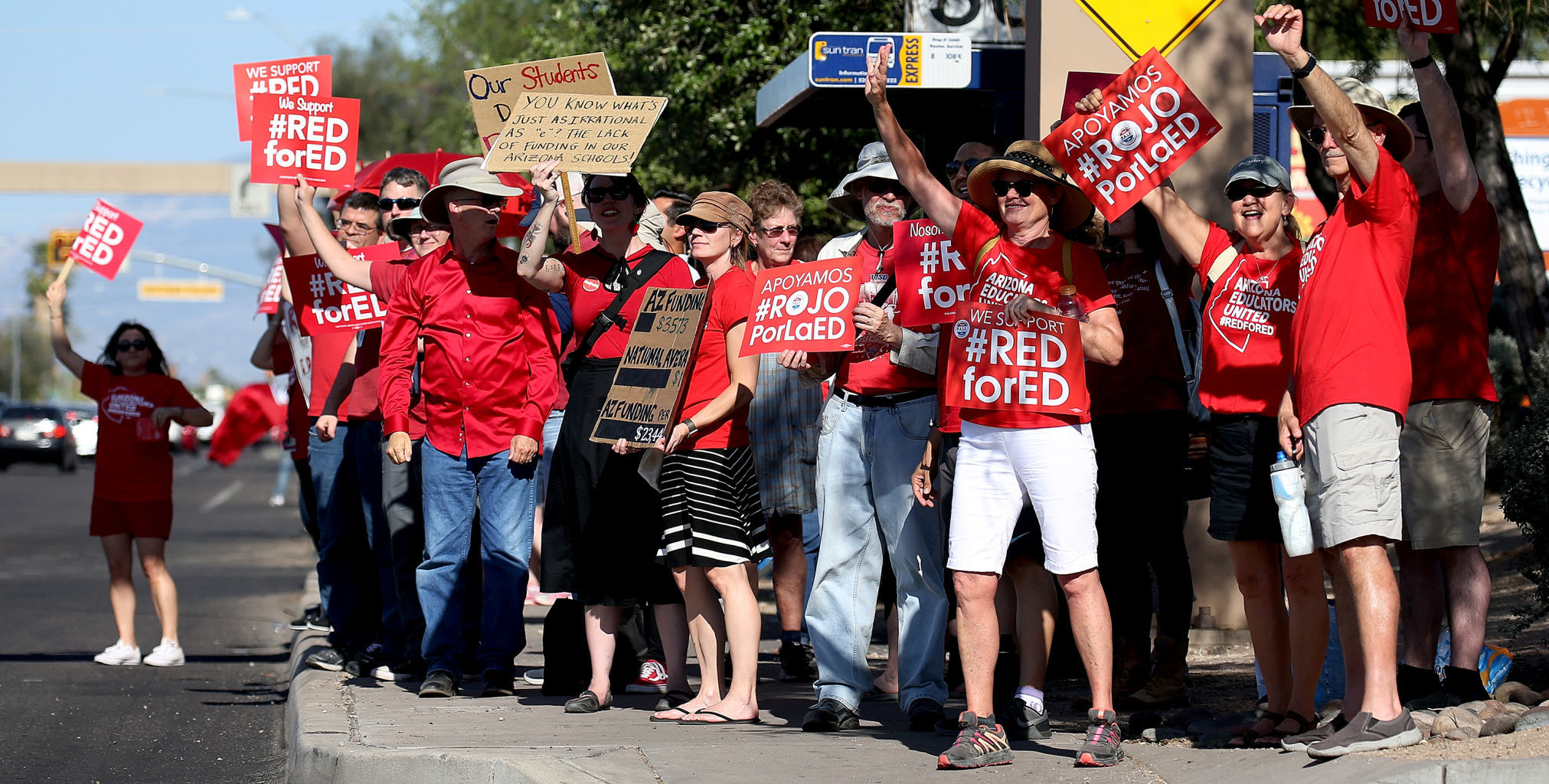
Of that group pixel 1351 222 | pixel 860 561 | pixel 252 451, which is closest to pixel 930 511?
pixel 860 561

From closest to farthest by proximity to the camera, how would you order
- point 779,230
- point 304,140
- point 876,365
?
point 876,365 → point 779,230 → point 304,140

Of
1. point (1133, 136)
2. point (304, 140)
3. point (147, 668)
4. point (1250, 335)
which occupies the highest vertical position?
point (304, 140)

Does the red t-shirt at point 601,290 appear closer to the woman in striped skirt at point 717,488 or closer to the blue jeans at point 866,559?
the woman in striped skirt at point 717,488

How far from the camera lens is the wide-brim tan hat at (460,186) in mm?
7184

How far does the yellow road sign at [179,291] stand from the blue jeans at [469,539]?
82.3 m

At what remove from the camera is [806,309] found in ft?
19.4

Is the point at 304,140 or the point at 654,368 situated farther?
the point at 304,140

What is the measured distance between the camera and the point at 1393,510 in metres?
5.07

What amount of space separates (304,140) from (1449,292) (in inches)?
205

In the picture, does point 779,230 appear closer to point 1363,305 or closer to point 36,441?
point 1363,305

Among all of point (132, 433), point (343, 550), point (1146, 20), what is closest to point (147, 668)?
point (132, 433)

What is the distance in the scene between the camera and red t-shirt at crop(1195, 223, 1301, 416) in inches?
221

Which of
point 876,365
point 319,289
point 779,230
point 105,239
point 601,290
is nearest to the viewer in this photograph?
point 876,365

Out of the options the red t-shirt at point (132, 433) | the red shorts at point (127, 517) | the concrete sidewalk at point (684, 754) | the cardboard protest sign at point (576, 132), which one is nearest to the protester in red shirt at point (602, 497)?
the cardboard protest sign at point (576, 132)
